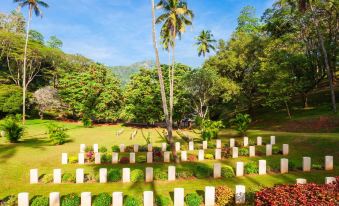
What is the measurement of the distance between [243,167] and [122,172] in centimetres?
725

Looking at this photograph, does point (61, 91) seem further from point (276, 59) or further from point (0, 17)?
point (276, 59)

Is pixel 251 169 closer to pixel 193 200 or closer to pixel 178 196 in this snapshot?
pixel 193 200

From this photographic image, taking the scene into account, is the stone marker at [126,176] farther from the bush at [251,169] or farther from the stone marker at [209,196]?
the bush at [251,169]

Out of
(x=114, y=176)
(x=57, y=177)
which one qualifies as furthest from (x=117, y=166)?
(x=57, y=177)

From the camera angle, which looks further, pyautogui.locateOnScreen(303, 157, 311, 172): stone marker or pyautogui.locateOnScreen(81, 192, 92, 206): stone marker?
pyautogui.locateOnScreen(303, 157, 311, 172): stone marker

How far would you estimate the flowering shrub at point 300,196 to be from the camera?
1095 cm

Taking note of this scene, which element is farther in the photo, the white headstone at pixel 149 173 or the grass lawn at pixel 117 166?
the white headstone at pixel 149 173

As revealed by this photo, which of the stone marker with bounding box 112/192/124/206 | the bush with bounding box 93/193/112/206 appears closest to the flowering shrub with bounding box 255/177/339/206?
the stone marker with bounding box 112/192/124/206

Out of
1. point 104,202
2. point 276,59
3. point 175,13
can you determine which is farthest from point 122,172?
point 276,59

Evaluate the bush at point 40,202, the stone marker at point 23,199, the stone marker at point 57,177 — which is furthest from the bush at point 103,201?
the stone marker at point 57,177

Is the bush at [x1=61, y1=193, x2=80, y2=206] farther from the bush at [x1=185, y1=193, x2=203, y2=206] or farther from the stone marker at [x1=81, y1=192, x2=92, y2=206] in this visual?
the bush at [x1=185, y1=193, x2=203, y2=206]

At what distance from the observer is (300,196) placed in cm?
1125

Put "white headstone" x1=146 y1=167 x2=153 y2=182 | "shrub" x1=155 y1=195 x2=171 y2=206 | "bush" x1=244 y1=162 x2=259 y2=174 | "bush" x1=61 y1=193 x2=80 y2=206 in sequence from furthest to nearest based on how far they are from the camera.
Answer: "bush" x1=244 y1=162 x2=259 y2=174, "white headstone" x1=146 y1=167 x2=153 y2=182, "shrub" x1=155 y1=195 x2=171 y2=206, "bush" x1=61 y1=193 x2=80 y2=206

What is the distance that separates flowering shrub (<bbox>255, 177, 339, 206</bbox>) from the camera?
11.0 meters
